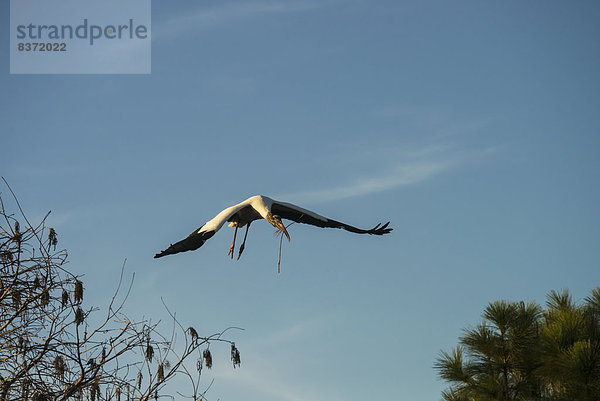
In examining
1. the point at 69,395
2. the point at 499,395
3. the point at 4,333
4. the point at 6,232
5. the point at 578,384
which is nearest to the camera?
the point at 69,395

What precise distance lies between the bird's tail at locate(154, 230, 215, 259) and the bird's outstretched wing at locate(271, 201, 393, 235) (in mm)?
2375

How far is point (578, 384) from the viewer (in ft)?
36.7

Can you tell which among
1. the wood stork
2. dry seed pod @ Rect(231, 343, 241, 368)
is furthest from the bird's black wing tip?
dry seed pod @ Rect(231, 343, 241, 368)

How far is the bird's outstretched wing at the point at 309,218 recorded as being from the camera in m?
14.2

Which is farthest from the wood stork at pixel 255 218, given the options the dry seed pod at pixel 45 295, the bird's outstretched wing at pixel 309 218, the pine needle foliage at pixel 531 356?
the dry seed pod at pixel 45 295

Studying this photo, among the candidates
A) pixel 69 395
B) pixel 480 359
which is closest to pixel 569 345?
pixel 480 359

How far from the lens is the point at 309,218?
576 inches

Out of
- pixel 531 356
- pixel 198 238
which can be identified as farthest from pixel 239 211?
pixel 531 356

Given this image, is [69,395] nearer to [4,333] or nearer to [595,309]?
[4,333]

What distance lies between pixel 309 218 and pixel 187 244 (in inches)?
129

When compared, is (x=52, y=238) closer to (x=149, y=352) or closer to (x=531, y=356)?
(x=149, y=352)


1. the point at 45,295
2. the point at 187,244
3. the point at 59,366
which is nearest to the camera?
the point at 59,366

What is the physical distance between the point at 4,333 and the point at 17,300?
0.27 metres

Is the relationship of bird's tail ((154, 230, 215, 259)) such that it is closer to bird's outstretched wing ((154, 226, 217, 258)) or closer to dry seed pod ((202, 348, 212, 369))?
bird's outstretched wing ((154, 226, 217, 258))
